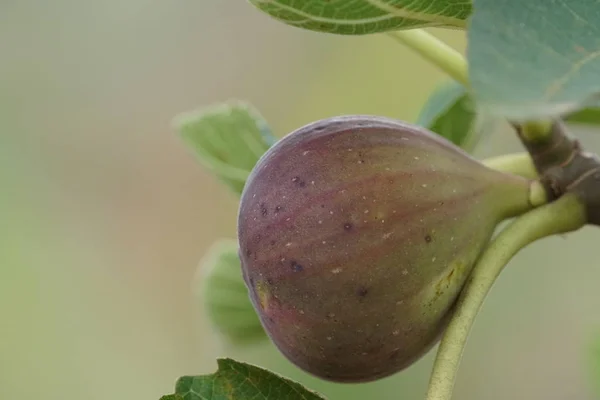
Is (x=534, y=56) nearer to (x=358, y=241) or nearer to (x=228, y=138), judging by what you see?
(x=358, y=241)

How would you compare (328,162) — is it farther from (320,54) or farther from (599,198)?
(320,54)

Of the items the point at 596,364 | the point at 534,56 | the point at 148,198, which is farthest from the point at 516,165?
the point at 148,198

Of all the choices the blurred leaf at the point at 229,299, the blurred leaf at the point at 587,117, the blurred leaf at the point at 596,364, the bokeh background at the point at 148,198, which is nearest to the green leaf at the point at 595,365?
the blurred leaf at the point at 596,364

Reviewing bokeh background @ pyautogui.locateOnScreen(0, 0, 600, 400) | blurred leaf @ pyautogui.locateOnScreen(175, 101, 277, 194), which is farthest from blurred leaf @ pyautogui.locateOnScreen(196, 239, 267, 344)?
bokeh background @ pyautogui.locateOnScreen(0, 0, 600, 400)

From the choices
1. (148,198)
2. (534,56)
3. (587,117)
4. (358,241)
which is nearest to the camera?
(534,56)

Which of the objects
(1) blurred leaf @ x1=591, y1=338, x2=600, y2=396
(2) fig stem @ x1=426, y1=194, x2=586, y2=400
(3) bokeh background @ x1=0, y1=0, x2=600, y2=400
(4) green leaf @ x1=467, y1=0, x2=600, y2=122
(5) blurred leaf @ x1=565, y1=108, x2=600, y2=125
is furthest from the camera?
(3) bokeh background @ x1=0, y1=0, x2=600, y2=400

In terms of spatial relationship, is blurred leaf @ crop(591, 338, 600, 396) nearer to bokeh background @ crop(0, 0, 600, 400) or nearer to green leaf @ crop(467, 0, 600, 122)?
green leaf @ crop(467, 0, 600, 122)
